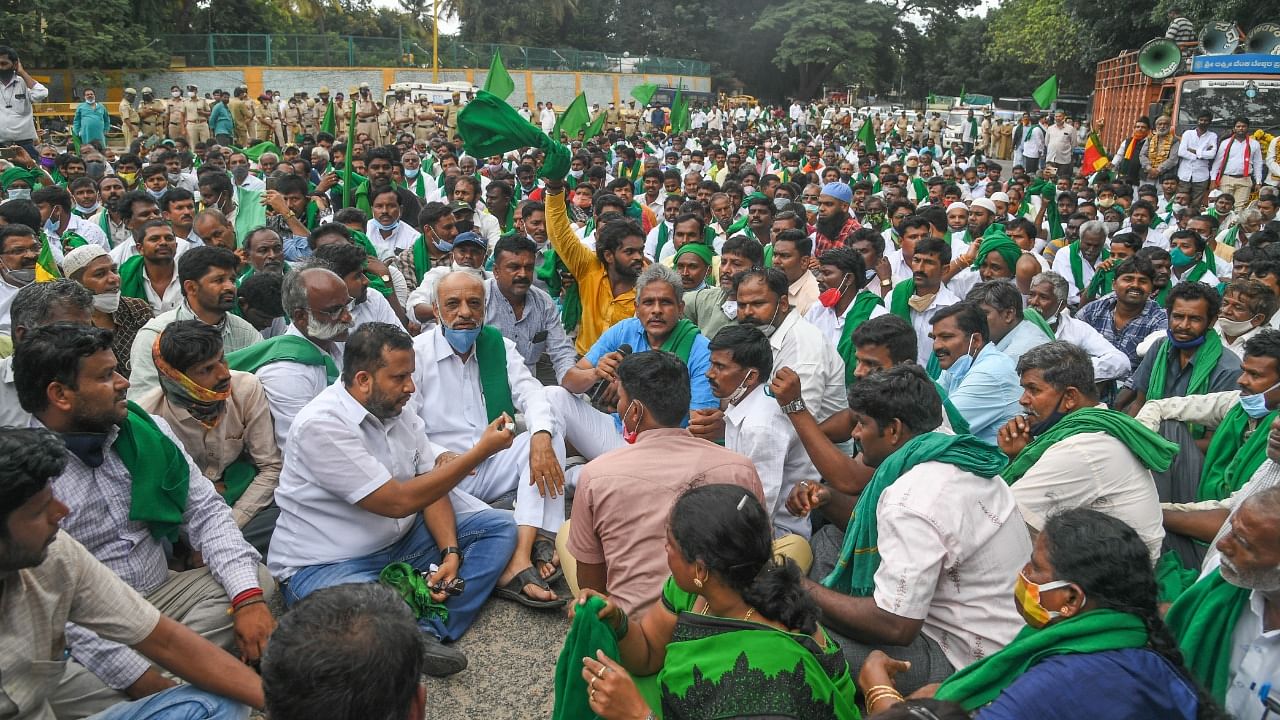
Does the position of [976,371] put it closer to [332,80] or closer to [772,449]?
[772,449]

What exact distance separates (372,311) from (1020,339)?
12.0 feet

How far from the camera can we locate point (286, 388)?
13.9 feet

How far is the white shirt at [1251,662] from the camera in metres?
2.51

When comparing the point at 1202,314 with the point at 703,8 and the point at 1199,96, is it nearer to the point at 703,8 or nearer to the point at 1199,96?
the point at 1199,96

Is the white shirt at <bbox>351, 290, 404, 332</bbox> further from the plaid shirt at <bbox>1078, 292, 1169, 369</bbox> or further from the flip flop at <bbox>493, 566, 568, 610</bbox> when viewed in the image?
the plaid shirt at <bbox>1078, 292, 1169, 369</bbox>

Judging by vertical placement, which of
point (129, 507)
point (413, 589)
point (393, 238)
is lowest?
point (413, 589)

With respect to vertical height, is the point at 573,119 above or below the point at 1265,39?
below

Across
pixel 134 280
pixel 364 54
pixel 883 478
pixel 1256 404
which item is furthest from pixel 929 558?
pixel 364 54

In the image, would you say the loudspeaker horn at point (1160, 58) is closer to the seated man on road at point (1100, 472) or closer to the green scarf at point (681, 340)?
the green scarf at point (681, 340)

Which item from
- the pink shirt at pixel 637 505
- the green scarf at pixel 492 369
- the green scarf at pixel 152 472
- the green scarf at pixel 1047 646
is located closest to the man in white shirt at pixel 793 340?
the green scarf at pixel 492 369

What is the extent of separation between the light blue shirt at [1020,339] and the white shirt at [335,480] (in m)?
3.15

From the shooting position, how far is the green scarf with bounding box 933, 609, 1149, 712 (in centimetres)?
215

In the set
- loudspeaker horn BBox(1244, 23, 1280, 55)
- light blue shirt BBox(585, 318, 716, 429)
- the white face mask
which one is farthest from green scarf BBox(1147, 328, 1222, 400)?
loudspeaker horn BBox(1244, 23, 1280, 55)

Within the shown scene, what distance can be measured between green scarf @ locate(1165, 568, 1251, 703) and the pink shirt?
4.30 feet
